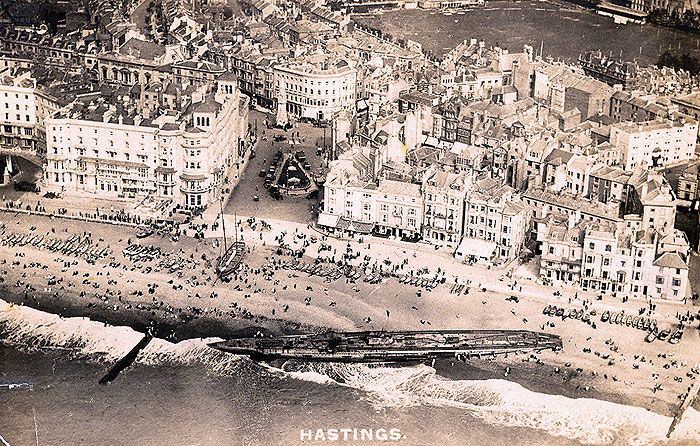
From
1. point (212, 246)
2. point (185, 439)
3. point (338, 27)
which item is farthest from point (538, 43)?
point (185, 439)

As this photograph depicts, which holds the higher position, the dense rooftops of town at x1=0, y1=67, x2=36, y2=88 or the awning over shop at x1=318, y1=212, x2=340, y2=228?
the dense rooftops of town at x1=0, y1=67, x2=36, y2=88

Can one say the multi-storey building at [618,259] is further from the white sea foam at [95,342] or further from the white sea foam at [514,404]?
the white sea foam at [95,342]

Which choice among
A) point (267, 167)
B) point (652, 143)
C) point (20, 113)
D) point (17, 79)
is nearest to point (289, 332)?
point (267, 167)

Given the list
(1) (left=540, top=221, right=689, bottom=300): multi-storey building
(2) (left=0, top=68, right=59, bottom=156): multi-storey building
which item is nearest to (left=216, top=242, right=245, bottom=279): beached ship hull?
(1) (left=540, top=221, right=689, bottom=300): multi-storey building

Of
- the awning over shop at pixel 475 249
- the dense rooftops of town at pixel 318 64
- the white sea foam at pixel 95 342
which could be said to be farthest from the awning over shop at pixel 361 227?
the dense rooftops of town at pixel 318 64

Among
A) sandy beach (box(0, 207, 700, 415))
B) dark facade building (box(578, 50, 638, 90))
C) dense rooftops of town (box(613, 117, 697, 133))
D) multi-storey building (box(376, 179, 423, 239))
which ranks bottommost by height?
sandy beach (box(0, 207, 700, 415))

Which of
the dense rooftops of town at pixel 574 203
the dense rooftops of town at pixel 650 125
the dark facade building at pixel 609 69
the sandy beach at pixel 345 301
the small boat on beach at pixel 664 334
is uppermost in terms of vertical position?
the dark facade building at pixel 609 69

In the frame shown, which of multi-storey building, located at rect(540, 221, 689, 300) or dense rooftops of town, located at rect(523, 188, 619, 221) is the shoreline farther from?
dense rooftops of town, located at rect(523, 188, 619, 221)
